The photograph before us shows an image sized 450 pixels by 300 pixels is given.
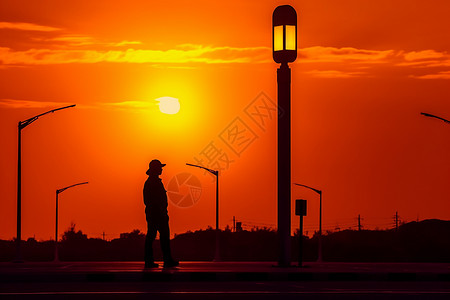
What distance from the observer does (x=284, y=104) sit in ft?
87.5

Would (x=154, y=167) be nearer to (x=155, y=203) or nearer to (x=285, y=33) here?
(x=155, y=203)

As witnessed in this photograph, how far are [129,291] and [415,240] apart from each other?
103292mm

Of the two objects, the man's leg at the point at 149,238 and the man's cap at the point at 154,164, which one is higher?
the man's cap at the point at 154,164

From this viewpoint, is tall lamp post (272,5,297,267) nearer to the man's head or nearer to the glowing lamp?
the glowing lamp

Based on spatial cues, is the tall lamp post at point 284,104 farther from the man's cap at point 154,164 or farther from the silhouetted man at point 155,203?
the man's cap at point 154,164

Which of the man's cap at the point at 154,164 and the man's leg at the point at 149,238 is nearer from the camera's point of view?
the man's cap at the point at 154,164

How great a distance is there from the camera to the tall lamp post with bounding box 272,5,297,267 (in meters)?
26.5

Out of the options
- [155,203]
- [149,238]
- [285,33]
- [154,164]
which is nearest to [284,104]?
[285,33]

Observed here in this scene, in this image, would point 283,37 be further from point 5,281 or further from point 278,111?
point 5,281

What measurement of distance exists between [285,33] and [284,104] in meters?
1.79

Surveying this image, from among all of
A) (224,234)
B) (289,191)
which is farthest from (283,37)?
(224,234)

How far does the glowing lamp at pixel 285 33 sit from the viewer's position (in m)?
26.6

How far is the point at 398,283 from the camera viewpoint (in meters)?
21.0

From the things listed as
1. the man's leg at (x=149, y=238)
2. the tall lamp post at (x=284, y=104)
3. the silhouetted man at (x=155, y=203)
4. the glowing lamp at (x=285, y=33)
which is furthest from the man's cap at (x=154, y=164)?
the glowing lamp at (x=285, y=33)
